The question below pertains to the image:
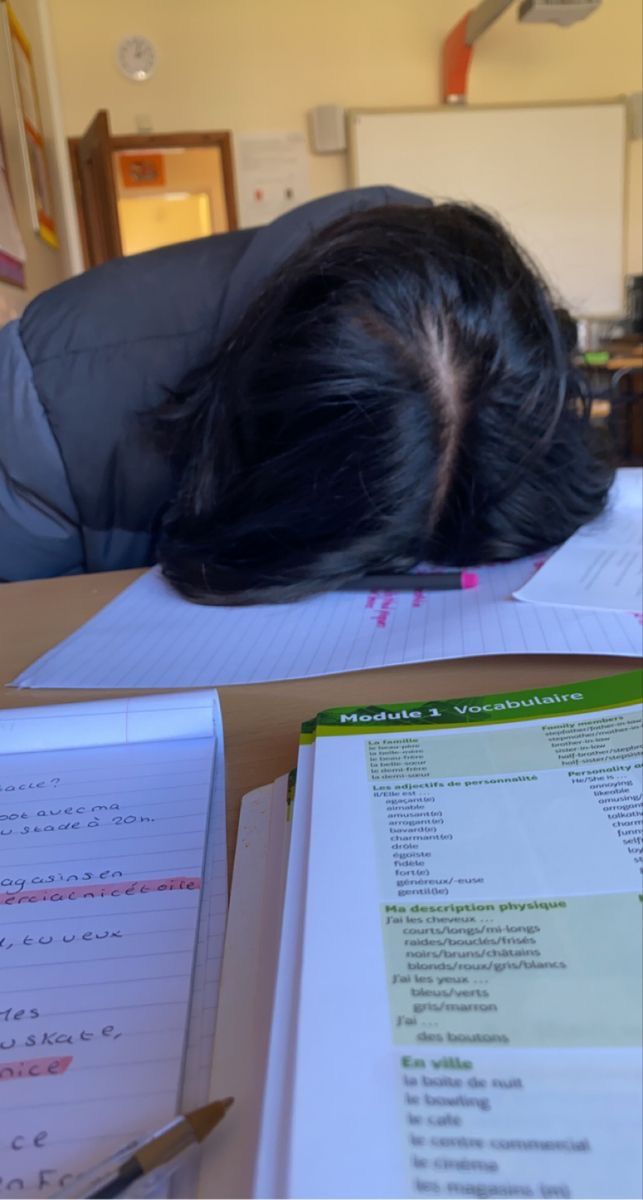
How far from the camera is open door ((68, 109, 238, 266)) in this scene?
2.97m

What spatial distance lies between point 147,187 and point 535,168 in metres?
2.25

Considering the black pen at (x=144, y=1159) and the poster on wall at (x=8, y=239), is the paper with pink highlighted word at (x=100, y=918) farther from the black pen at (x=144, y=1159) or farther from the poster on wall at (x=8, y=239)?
the poster on wall at (x=8, y=239)

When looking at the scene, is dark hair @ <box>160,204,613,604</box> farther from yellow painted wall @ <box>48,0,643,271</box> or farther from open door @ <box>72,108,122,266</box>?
yellow painted wall @ <box>48,0,643,271</box>

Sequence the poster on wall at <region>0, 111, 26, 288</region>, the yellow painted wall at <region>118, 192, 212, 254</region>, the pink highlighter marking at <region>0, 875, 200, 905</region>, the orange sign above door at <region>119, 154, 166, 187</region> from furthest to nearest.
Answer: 1. the yellow painted wall at <region>118, 192, 212, 254</region>
2. the orange sign above door at <region>119, 154, 166, 187</region>
3. the poster on wall at <region>0, 111, 26, 288</region>
4. the pink highlighter marking at <region>0, 875, 200, 905</region>

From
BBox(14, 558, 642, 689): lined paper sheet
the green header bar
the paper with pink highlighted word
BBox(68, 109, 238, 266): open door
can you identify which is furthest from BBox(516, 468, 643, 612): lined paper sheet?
BBox(68, 109, 238, 266): open door

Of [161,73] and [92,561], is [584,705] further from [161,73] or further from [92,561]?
[161,73]

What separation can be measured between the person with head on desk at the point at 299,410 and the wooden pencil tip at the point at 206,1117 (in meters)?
0.40

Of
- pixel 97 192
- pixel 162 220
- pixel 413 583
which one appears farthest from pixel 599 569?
pixel 162 220

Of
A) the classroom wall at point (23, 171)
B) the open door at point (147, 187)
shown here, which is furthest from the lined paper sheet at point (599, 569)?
the open door at point (147, 187)

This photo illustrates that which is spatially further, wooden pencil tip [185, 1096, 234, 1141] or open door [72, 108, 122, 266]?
open door [72, 108, 122, 266]

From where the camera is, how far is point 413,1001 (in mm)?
185

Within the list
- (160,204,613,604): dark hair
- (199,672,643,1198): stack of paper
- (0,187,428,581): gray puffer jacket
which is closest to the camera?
(199,672,643,1198): stack of paper

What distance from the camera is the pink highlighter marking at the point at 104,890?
26 cm

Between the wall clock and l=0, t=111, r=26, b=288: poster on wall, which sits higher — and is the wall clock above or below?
above
